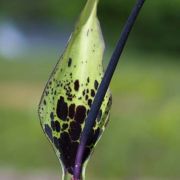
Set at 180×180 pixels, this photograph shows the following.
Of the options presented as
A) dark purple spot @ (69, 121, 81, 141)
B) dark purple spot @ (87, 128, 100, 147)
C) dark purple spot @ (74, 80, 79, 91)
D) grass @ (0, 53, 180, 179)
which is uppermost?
grass @ (0, 53, 180, 179)

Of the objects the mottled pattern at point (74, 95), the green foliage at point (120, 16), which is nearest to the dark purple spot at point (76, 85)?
the mottled pattern at point (74, 95)

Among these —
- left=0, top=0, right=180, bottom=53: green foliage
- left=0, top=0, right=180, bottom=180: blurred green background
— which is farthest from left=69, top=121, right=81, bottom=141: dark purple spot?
left=0, top=0, right=180, bottom=53: green foliage

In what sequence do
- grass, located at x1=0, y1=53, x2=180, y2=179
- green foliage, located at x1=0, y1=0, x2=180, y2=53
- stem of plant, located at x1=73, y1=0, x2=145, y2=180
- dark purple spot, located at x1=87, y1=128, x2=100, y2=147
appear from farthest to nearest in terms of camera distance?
green foliage, located at x1=0, y1=0, x2=180, y2=53, grass, located at x1=0, y1=53, x2=180, y2=179, dark purple spot, located at x1=87, y1=128, x2=100, y2=147, stem of plant, located at x1=73, y1=0, x2=145, y2=180

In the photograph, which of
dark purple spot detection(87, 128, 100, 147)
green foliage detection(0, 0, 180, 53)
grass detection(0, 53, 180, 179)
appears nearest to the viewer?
dark purple spot detection(87, 128, 100, 147)

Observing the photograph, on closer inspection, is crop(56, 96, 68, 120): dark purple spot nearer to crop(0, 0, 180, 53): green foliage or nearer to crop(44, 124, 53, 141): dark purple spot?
crop(44, 124, 53, 141): dark purple spot

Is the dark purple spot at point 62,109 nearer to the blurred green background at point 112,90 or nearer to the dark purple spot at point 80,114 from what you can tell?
the dark purple spot at point 80,114

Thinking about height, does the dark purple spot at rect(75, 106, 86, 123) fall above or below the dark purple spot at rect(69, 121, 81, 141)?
above

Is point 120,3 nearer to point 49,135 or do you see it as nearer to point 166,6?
point 166,6
